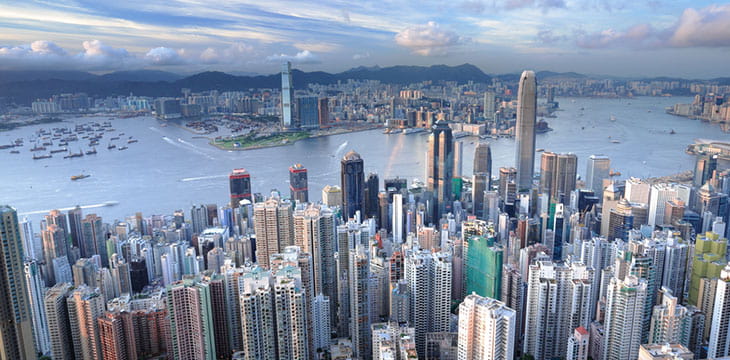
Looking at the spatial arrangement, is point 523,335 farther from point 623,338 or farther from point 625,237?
point 625,237

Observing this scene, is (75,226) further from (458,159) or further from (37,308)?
(458,159)

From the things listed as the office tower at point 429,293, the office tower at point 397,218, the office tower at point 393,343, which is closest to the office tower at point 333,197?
the office tower at point 397,218

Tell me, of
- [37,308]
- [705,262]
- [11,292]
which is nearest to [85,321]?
[37,308]

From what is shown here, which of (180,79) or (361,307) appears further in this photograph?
(180,79)

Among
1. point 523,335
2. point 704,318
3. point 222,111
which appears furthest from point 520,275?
point 222,111

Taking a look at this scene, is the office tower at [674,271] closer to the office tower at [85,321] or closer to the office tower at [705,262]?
the office tower at [705,262]
